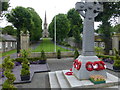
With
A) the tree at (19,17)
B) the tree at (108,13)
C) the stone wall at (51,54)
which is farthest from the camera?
the tree at (19,17)

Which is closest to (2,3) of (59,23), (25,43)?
(25,43)

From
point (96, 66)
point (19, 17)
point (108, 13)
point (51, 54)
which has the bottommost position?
point (51, 54)

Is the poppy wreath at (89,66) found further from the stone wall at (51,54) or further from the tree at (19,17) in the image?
the tree at (19,17)

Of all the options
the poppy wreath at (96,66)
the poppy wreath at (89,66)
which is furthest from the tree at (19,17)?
the poppy wreath at (96,66)

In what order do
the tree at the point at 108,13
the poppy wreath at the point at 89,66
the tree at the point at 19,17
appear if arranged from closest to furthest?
the poppy wreath at the point at 89,66 → the tree at the point at 108,13 → the tree at the point at 19,17

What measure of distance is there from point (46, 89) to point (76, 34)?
25.9 metres

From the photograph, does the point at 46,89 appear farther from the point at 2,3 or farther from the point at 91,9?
the point at 2,3

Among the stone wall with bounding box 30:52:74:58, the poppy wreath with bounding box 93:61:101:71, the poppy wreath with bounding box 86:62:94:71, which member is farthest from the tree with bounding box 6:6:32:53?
the poppy wreath with bounding box 93:61:101:71

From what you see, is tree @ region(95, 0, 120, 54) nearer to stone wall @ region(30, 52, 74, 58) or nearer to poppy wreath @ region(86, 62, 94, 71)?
stone wall @ region(30, 52, 74, 58)

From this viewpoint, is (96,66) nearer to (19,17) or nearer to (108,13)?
(108,13)

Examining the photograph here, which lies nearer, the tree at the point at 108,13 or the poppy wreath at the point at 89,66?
the poppy wreath at the point at 89,66

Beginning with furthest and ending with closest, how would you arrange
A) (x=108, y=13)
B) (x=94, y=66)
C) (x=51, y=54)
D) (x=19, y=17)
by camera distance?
(x=19, y=17)
(x=51, y=54)
(x=108, y=13)
(x=94, y=66)

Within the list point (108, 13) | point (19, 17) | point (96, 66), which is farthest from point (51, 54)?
point (96, 66)

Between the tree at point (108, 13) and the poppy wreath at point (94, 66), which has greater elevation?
the tree at point (108, 13)
